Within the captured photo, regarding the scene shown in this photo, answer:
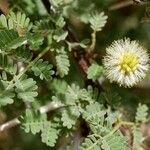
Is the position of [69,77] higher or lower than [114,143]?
higher

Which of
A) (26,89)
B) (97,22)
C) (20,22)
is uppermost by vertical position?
(97,22)

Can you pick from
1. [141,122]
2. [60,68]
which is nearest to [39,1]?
[60,68]

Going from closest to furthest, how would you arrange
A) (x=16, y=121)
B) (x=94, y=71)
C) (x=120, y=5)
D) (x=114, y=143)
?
(x=114, y=143) < (x=94, y=71) < (x=16, y=121) < (x=120, y=5)

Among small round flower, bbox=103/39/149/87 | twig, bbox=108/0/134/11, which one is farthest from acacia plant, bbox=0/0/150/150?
twig, bbox=108/0/134/11

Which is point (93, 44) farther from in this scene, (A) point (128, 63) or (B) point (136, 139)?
(B) point (136, 139)

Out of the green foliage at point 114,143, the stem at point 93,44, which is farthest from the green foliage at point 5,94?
the stem at point 93,44

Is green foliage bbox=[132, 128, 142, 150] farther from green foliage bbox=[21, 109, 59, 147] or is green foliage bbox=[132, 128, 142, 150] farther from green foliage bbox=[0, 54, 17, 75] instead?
green foliage bbox=[0, 54, 17, 75]

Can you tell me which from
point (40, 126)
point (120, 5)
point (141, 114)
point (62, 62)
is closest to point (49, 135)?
point (40, 126)
